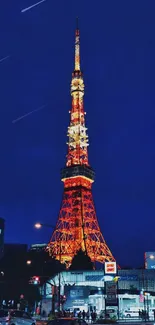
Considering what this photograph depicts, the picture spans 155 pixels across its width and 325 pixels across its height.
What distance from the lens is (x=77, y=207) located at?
305 feet

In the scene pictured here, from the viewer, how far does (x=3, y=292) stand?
76.1 metres

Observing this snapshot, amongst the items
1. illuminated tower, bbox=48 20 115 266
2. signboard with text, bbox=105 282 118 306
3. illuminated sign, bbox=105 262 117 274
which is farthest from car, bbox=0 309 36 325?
illuminated tower, bbox=48 20 115 266

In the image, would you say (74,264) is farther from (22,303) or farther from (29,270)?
(22,303)

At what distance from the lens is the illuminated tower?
90.9 metres

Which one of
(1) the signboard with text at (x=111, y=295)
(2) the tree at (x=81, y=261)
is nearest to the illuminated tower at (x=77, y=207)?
(2) the tree at (x=81, y=261)

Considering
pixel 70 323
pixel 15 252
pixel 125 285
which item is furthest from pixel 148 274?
pixel 70 323

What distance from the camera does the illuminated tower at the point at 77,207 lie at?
298 feet

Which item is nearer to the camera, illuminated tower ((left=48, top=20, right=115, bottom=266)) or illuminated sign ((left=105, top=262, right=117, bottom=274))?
illuminated sign ((left=105, top=262, right=117, bottom=274))

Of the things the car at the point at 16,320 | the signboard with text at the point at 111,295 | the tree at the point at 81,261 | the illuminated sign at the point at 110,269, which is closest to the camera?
the car at the point at 16,320

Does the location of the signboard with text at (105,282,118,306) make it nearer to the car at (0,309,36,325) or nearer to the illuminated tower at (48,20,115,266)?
the car at (0,309,36,325)

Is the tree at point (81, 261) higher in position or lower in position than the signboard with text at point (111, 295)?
higher

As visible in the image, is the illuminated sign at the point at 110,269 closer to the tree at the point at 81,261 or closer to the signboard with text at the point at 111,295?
the signboard with text at the point at 111,295

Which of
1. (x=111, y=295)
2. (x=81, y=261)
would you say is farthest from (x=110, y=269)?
(x=81, y=261)

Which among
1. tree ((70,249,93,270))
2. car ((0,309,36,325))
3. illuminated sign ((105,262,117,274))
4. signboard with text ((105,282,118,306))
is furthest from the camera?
tree ((70,249,93,270))
